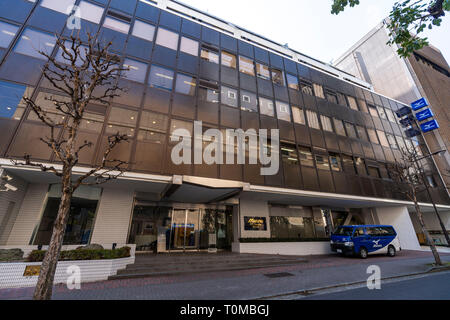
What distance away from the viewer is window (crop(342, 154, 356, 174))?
16438mm

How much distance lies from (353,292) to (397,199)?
16.4 m

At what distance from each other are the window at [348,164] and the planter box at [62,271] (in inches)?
687

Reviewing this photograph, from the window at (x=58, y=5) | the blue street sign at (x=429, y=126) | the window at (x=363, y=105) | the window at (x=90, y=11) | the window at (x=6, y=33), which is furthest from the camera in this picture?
the blue street sign at (x=429, y=126)

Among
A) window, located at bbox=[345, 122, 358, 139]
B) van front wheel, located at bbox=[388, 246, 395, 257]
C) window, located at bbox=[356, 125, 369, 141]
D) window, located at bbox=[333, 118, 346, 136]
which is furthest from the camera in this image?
window, located at bbox=[356, 125, 369, 141]

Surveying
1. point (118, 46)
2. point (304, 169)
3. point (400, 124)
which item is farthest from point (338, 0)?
point (400, 124)

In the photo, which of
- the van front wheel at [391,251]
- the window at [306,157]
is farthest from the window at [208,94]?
the van front wheel at [391,251]

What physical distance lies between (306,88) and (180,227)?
1711cm

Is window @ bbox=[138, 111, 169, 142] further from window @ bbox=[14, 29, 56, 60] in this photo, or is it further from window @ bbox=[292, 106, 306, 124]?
window @ bbox=[292, 106, 306, 124]

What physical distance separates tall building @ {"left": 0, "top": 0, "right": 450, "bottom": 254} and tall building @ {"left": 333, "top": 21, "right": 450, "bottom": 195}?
9.63m

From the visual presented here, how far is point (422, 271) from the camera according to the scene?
352 inches

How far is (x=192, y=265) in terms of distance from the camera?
31.6ft

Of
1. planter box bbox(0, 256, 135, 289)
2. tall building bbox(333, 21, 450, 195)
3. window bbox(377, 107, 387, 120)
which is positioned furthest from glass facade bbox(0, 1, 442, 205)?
tall building bbox(333, 21, 450, 195)

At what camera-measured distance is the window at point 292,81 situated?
17980 mm

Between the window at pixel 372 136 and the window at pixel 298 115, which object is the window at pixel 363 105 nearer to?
the window at pixel 372 136
